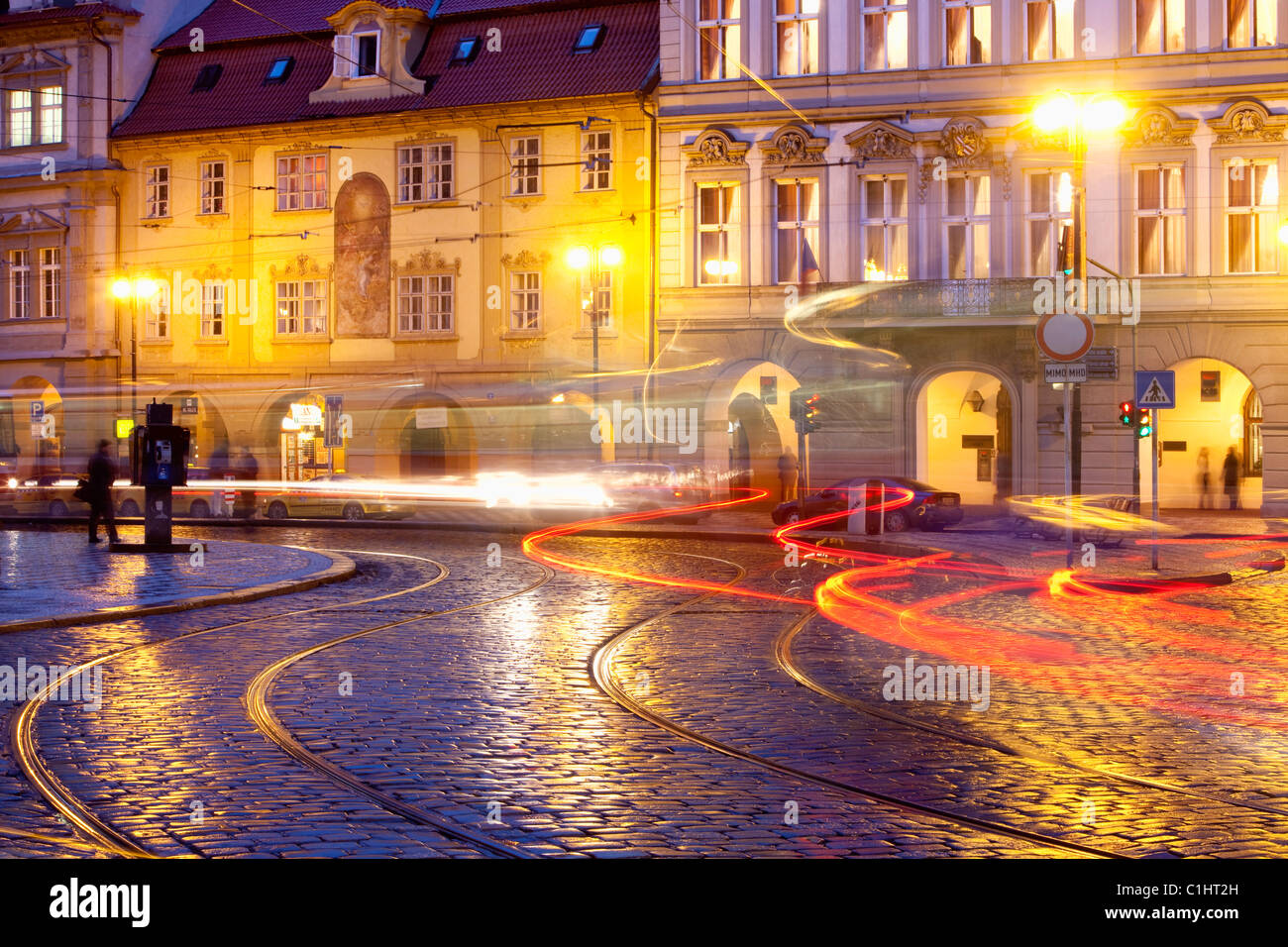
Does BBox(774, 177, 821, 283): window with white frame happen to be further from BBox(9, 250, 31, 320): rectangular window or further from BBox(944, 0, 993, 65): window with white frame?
BBox(9, 250, 31, 320): rectangular window

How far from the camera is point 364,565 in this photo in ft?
78.8

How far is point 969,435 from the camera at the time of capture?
139ft

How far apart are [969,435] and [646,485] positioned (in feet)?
35.4

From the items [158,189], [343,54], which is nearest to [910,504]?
[343,54]

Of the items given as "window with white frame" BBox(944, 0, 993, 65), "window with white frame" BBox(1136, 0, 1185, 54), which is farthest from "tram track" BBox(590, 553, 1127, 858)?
"window with white frame" BBox(1136, 0, 1185, 54)

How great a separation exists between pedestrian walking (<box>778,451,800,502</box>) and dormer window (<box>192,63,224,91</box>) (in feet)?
71.2

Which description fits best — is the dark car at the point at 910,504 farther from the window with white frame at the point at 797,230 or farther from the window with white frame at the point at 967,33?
the window with white frame at the point at 967,33

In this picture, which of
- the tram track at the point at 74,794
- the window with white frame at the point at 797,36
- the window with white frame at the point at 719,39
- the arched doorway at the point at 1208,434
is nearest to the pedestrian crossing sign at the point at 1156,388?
the tram track at the point at 74,794

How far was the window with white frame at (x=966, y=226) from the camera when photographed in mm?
38031

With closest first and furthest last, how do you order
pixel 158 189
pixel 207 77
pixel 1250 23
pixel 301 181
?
1. pixel 1250 23
2. pixel 301 181
3. pixel 158 189
4. pixel 207 77

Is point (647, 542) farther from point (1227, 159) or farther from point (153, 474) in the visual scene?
point (1227, 159)

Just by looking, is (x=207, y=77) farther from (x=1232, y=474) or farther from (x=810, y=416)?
(x=1232, y=474)

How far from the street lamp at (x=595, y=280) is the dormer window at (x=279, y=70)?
11304 mm
